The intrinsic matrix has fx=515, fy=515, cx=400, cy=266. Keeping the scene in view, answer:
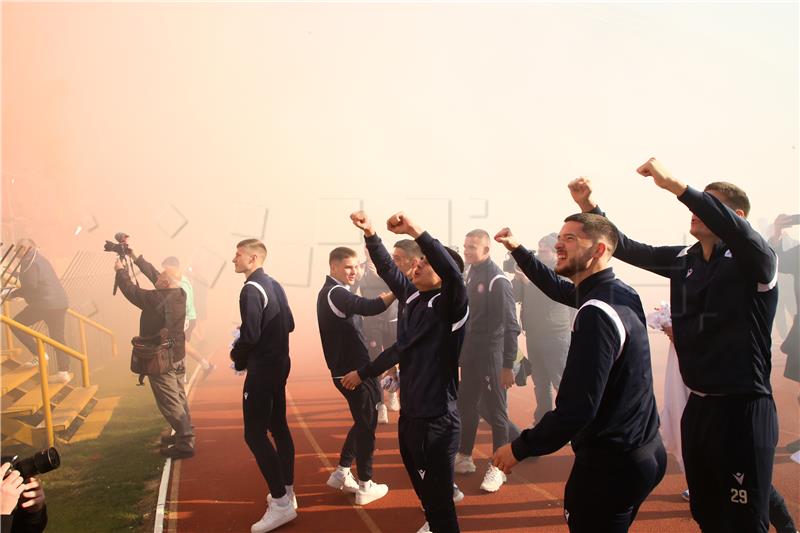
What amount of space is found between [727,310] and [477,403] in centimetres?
314

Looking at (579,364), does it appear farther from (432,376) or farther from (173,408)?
(173,408)

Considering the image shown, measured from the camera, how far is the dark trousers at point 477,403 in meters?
5.22

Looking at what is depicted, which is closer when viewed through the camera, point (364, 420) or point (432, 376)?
point (432, 376)

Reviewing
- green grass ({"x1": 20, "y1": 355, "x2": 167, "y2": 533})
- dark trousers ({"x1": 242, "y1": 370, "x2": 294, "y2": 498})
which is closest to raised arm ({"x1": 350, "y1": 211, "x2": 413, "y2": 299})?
dark trousers ({"x1": 242, "y1": 370, "x2": 294, "y2": 498})

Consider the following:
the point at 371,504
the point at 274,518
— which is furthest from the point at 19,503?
the point at 371,504

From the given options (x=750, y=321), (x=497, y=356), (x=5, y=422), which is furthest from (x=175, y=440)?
(x=750, y=321)

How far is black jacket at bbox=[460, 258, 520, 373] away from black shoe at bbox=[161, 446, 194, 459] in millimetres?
3474

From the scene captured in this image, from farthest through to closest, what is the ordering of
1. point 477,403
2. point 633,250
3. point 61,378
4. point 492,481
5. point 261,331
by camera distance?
point 61,378, point 477,403, point 492,481, point 261,331, point 633,250

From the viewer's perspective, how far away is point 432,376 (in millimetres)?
3176

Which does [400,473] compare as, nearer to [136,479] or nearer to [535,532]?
[535,532]

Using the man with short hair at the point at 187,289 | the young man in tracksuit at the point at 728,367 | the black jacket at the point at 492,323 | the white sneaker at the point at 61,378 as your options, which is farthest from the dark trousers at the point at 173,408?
the young man in tracksuit at the point at 728,367

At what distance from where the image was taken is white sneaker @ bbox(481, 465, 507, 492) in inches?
190

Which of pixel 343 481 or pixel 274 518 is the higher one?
pixel 274 518

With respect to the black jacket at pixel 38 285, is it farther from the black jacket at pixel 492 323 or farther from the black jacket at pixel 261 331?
the black jacket at pixel 492 323
